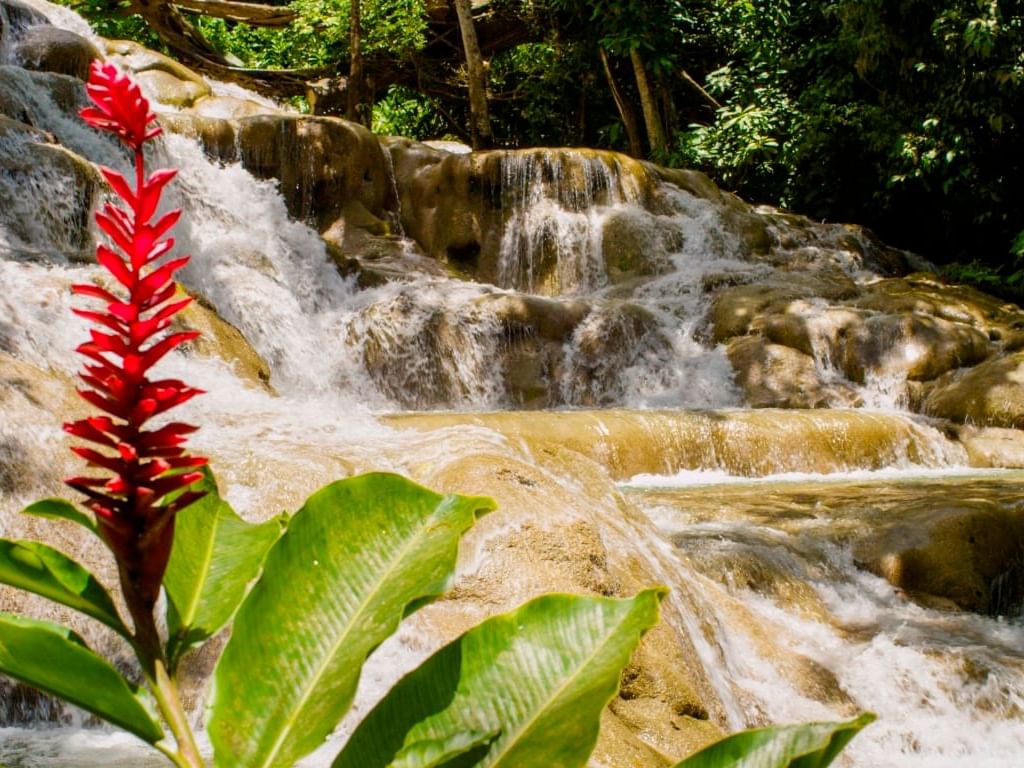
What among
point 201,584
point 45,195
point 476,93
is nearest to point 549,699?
point 201,584

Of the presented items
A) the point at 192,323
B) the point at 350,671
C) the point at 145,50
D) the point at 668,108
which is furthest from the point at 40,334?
the point at 668,108

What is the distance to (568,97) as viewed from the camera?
18953mm

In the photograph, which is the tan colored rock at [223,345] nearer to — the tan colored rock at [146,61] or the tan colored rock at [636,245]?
the tan colored rock at [636,245]

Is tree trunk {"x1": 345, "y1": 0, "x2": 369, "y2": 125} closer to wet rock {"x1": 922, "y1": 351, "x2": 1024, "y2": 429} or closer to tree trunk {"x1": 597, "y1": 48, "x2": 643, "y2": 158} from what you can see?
tree trunk {"x1": 597, "y1": 48, "x2": 643, "y2": 158}

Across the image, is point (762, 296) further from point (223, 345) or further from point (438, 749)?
point (438, 749)

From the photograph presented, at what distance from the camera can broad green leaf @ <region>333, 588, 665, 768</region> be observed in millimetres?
644

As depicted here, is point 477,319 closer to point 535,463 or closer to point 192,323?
point 192,323

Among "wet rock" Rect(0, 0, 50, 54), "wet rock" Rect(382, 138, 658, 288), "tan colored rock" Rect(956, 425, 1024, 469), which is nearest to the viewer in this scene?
"tan colored rock" Rect(956, 425, 1024, 469)

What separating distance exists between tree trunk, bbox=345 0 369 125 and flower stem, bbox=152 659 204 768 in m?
16.9

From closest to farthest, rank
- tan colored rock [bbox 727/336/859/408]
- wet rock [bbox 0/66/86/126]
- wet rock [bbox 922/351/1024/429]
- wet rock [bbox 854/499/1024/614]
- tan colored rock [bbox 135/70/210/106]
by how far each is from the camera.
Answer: wet rock [bbox 854/499/1024/614] → wet rock [bbox 922/351/1024/429] → tan colored rock [bbox 727/336/859/408] → wet rock [bbox 0/66/86/126] → tan colored rock [bbox 135/70/210/106]

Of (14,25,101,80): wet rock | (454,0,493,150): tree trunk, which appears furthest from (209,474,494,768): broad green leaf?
(454,0,493,150): tree trunk

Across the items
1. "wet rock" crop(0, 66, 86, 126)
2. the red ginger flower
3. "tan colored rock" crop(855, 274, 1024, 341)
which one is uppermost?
"wet rock" crop(0, 66, 86, 126)

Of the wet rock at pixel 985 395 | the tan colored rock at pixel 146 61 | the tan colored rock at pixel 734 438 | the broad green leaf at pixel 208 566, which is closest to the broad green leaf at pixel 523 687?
the broad green leaf at pixel 208 566

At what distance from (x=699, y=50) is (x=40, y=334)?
1474cm
